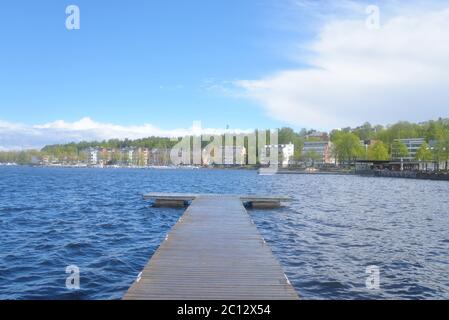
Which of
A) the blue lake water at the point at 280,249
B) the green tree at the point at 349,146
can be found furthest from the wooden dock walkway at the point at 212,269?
the green tree at the point at 349,146

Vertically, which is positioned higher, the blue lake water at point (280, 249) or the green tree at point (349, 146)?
the green tree at point (349, 146)

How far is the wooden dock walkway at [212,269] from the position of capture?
1022 cm

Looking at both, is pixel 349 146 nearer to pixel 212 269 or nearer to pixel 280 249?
pixel 280 249

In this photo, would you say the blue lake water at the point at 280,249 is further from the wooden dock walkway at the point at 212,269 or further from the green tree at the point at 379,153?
the green tree at the point at 379,153

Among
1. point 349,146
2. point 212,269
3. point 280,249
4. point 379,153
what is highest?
point 349,146

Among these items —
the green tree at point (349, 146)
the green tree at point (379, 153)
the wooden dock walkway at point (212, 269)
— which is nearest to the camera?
the wooden dock walkway at point (212, 269)

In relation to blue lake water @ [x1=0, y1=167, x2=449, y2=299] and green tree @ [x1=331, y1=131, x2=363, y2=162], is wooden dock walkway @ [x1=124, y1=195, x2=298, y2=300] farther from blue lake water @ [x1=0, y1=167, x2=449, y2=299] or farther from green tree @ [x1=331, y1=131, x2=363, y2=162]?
green tree @ [x1=331, y1=131, x2=363, y2=162]

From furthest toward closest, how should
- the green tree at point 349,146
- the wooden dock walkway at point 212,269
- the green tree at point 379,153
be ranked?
the green tree at point 349,146, the green tree at point 379,153, the wooden dock walkway at point 212,269

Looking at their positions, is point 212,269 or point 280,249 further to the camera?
point 280,249

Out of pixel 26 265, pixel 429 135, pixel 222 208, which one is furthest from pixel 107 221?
pixel 429 135

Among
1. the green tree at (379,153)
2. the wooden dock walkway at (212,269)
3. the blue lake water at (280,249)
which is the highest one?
the green tree at (379,153)

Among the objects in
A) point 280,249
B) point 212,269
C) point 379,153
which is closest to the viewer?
point 212,269

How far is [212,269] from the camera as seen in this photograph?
1247 centimetres

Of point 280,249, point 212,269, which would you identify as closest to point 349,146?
point 280,249
